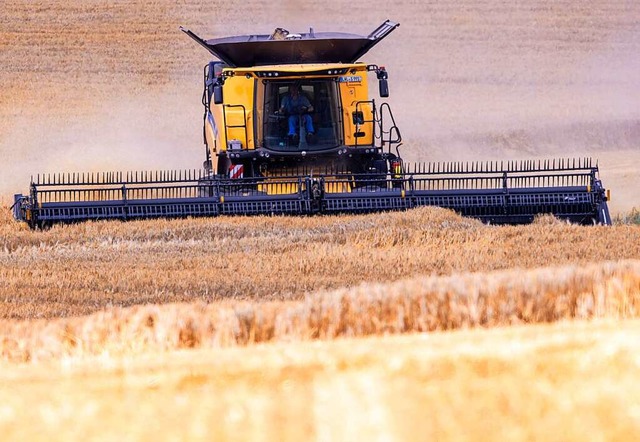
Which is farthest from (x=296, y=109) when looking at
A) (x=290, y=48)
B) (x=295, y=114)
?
(x=290, y=48)

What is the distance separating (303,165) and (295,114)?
59cm

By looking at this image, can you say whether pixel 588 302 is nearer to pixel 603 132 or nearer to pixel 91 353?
pixel 91 353

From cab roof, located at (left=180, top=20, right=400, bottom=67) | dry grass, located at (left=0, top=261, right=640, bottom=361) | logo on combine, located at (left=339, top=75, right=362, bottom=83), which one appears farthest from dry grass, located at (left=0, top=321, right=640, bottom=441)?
cab roof, located at (left=180, top=20, right=400, bottom=67)

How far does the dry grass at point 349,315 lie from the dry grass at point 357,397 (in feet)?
3.05

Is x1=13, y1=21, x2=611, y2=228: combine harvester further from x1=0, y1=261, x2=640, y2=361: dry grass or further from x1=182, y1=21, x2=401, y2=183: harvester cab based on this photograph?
x1=0, y1=261, x2=640, y2=361: dry grass

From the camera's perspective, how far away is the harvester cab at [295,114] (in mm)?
13344

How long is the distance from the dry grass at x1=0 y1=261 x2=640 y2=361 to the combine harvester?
6.59 meters

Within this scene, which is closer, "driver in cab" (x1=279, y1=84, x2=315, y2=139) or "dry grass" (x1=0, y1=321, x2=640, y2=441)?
"dry grass" (x1=0, y1=321, x2=640, y2=441)

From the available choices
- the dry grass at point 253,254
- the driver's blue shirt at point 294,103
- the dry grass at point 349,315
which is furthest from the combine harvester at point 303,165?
the dry grass at point 349,315

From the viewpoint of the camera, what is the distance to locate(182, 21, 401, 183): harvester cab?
13344 mm

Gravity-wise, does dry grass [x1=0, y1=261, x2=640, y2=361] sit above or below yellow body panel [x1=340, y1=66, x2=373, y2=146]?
below

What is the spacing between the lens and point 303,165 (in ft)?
44.3

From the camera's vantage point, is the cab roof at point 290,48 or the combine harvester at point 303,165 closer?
the combine harvester at point 303,165

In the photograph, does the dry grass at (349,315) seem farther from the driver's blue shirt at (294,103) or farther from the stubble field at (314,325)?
the driver's blue shirt at (294,103)
